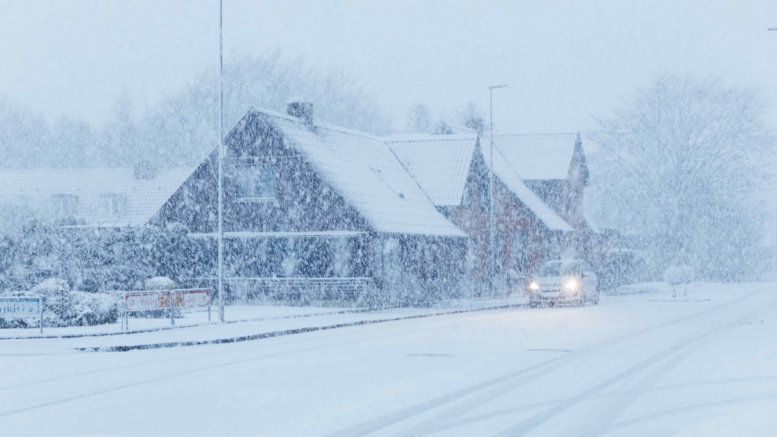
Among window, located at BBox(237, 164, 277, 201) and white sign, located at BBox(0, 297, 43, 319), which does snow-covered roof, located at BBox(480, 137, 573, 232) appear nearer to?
window, located at BBox(237, 164, 277, 201)

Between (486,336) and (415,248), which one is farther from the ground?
(415,248)

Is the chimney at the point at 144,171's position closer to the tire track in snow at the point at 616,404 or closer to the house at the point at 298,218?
the house at the point at 298,218

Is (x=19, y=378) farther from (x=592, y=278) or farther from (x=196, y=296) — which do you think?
(x=592, y=278)

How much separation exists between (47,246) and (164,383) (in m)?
21.0

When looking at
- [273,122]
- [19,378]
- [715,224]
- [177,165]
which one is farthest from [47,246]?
[715,224]

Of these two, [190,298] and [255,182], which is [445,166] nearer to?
[255,182]

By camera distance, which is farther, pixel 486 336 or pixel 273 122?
pixel 273 122

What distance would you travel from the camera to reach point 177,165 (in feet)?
230

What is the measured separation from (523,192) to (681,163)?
16.3m

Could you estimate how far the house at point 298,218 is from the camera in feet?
123

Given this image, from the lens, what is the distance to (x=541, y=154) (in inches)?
2351

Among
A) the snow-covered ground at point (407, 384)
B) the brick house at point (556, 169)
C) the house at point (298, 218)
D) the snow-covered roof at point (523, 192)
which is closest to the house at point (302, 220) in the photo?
the house at point (298, 218)

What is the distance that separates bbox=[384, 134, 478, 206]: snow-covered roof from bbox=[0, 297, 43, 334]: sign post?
24386mm

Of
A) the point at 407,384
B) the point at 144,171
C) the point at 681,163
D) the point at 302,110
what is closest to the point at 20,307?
the point at 407,384
